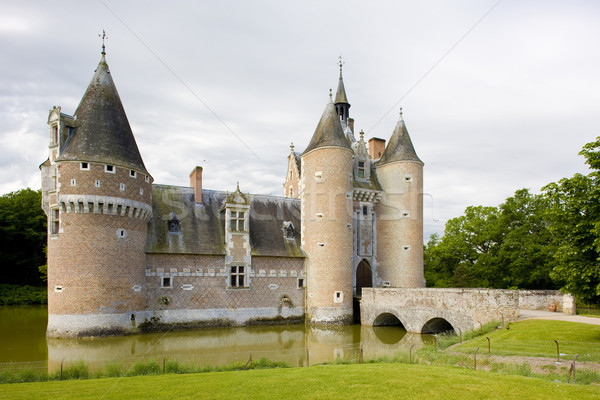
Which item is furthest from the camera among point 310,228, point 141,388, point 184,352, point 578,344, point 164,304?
point 310,228

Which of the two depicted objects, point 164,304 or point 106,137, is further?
point 164,304

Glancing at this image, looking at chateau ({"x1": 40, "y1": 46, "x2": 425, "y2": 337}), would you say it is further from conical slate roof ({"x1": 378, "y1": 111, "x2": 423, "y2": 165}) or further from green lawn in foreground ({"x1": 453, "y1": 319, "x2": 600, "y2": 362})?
green lawn in foreground ({"x1": 453, "y1": 319, "x2": 600, "y2": 362})

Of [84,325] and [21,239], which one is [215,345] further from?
[21,239]

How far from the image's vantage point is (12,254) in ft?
134

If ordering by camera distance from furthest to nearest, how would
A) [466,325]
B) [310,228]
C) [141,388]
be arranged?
[310,228]
[466,325]
[141,388]

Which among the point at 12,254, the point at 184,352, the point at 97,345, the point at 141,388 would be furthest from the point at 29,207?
the point at 141,388

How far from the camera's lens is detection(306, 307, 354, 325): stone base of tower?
25417mm

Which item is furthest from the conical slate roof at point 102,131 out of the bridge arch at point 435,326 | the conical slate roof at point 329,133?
the bridge arch at point 435,326

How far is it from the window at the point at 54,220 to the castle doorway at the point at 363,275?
17552 mm

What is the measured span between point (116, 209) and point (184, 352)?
7.77 metres

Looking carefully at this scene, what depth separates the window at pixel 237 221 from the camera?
25.6 meters

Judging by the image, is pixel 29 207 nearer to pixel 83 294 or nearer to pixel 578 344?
pixel 83 294

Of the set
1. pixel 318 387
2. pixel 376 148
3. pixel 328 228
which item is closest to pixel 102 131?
pixel 328 228

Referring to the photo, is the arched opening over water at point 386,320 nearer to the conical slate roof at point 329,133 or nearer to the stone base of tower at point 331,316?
the stone base of tower at point 331,316
